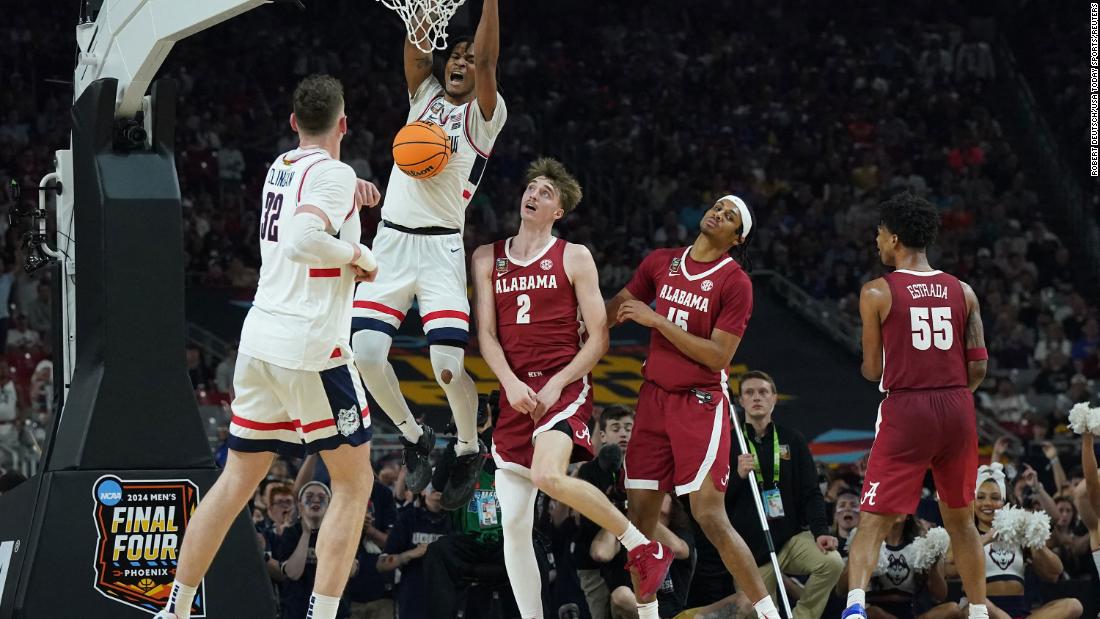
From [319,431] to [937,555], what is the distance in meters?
5.74

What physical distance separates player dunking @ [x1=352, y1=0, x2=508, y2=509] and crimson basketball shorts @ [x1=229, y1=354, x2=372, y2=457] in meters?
1.54

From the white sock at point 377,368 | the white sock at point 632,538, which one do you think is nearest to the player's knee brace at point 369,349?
the white sock at point 377,368

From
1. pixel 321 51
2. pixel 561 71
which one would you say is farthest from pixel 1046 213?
pixel 321 51

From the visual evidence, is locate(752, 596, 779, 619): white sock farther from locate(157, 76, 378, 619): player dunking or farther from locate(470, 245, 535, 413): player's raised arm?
locate(157, 76, 378, 619): player dunking

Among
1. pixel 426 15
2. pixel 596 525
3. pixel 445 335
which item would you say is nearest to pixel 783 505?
pixel 596 525

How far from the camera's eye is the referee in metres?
10.5

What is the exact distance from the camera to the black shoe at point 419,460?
342 inches

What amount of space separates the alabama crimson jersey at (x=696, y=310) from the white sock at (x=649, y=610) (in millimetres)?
1255

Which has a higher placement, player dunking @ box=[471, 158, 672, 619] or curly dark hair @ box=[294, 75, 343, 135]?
curly dark hair @ box=[294, 75, 343, 135]

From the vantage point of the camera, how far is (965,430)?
320 inches

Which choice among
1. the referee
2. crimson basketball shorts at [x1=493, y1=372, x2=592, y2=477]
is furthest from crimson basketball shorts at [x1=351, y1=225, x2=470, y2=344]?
the referee

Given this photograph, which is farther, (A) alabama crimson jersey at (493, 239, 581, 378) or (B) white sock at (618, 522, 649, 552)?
(A) alabama crimson jersey at (493, 239, 581, 378)

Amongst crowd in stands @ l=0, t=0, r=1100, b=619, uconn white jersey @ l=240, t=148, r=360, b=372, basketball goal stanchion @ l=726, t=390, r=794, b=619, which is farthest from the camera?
crowd in stands @ l=0, t=0, r=1100, b=619

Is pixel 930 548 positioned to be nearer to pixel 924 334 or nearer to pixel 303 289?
pixel 924 334
